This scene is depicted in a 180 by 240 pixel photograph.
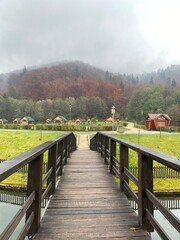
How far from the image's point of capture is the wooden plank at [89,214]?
2.42m

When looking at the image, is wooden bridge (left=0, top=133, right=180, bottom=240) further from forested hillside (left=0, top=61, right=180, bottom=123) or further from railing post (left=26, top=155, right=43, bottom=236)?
forested hillside (left=0, top=61, right=180, bottom=123)

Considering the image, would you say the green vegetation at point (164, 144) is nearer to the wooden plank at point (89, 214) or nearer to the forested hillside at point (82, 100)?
the wooden plank at point (89, 214)

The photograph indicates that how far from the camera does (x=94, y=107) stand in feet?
251

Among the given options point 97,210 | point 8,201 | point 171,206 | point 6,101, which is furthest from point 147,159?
point 6,101

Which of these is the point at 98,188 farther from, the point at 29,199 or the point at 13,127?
the point at 13,127

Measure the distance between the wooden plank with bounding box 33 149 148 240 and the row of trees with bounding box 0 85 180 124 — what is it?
46.7m

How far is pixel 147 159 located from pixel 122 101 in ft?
271

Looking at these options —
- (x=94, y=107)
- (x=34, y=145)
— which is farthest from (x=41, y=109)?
(x=34, y=145)

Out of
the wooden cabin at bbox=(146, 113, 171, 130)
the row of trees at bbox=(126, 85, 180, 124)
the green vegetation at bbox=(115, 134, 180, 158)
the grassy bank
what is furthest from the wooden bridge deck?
the row of trees at bbox=(126, 85, 180, 124)

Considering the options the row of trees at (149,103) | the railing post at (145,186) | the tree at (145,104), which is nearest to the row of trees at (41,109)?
the tree at (145,104)

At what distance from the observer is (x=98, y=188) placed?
427 cm

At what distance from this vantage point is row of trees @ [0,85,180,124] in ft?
188

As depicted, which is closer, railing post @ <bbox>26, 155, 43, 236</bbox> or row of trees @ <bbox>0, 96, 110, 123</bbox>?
railing post @ <bbox>26, 155, 43, 236</bbox>

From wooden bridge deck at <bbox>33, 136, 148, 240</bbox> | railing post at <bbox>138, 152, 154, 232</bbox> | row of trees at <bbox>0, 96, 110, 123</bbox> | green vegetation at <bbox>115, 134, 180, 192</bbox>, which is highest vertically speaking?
row of trees at <bbox>0, 96, 110, 123</bbox>
